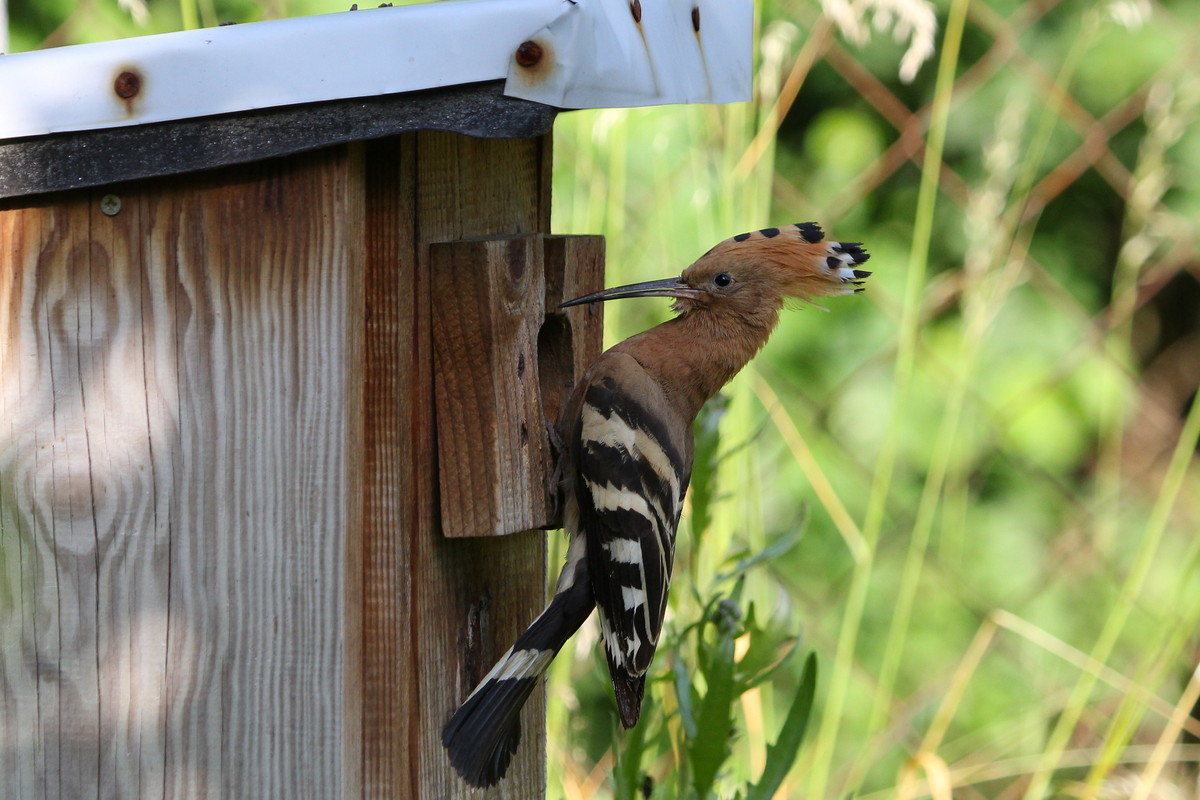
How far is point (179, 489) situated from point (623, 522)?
1.90ft

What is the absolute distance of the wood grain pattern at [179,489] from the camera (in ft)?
4.59

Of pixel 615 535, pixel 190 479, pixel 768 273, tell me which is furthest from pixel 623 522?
pixel 190 479

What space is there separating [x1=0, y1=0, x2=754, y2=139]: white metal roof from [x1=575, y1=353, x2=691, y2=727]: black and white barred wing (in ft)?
1.66

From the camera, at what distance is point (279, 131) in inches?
52.8

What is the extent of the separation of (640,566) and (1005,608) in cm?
173

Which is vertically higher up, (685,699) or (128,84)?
(128,84)

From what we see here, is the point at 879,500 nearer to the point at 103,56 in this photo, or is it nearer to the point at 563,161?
the point at 563,161

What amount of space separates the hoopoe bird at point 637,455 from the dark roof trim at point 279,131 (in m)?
0.45

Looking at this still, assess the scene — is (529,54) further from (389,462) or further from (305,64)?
(389,462)

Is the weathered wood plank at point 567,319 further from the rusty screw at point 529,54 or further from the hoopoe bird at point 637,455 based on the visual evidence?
the rusty screw at point 529,54

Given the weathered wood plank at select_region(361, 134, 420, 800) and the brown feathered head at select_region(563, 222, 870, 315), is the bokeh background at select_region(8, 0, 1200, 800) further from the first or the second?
the weathered wood plank at select_region(361, 134, 420, 800)

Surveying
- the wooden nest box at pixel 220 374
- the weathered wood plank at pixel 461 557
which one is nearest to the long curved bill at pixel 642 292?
the weathered wood plank at pixel 461 557

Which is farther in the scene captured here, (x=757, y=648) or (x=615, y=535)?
(x=757, y=648)

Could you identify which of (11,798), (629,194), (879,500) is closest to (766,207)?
(629,194)
